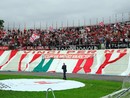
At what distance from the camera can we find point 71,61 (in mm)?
42781

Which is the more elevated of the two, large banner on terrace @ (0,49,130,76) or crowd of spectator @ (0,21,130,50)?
crowd of spectator @ (0,21,130,50)

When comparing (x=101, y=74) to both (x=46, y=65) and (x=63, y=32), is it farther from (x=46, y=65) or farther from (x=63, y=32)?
(x=63, y=32)

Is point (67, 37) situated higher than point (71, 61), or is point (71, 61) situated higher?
point (67, 37)

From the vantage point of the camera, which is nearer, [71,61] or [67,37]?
[71,61]

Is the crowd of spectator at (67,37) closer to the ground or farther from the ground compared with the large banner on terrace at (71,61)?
farther from the ground

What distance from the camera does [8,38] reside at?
61.5 meters

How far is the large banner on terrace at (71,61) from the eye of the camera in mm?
39094

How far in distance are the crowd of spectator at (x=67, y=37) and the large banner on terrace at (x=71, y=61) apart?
3.80 meters

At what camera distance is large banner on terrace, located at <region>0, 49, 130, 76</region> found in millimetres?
39094

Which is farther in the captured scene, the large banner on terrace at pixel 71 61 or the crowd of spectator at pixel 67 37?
the crowd of spectator at pixel 67 37

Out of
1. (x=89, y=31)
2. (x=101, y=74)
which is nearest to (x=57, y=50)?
(x=101, y=74)

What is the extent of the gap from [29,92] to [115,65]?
18.9m

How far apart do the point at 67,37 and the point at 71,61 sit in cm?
1501

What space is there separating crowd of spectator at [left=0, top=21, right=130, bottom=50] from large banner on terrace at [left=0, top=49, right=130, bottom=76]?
149 inches
